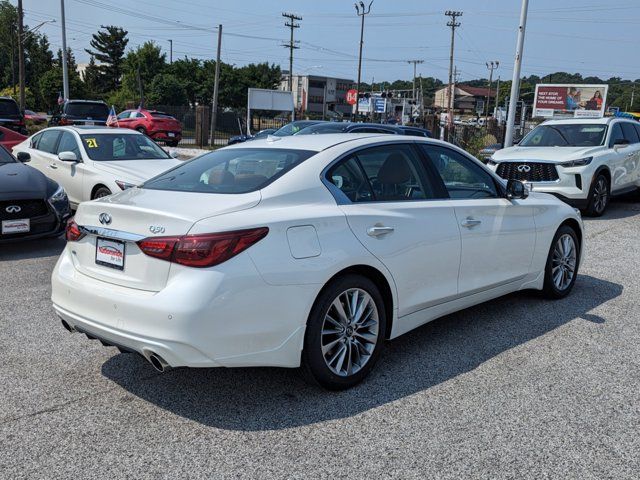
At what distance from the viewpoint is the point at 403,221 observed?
413 centimetres

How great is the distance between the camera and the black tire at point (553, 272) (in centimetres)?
573

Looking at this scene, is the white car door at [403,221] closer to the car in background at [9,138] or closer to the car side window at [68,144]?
the car side window at [68,144]

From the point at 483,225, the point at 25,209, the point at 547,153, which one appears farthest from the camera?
the point at 547,153

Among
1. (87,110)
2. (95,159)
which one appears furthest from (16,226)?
(87,110)

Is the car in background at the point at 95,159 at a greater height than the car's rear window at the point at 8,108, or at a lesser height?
lesser

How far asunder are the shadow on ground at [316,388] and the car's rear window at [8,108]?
19631 millimetres

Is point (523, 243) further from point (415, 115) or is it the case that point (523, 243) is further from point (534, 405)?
point (415, 115)

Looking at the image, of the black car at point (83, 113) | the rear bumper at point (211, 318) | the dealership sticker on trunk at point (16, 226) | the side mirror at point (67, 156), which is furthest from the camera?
the black car at point (83, 113)

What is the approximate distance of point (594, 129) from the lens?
12281 millimetres

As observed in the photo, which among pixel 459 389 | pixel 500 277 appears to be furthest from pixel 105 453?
pixel 500 277

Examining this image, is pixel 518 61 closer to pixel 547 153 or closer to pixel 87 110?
pixel 547 153

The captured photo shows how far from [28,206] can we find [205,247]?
16.9 ft

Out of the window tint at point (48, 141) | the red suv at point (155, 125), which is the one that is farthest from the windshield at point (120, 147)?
the red suv at point (155, 125)

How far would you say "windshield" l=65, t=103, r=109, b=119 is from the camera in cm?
2347
